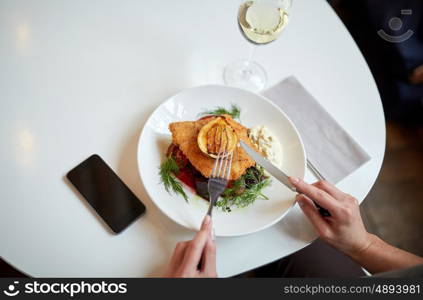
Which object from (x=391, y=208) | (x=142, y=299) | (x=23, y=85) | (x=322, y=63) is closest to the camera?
(x=142, y=299)

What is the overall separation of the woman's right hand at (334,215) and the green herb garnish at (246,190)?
10 cm

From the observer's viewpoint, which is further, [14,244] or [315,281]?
[315,281]

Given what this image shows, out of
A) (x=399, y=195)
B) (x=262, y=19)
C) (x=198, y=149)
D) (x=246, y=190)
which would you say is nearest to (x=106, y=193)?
(x=198, y=149)

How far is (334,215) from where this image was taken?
98 cm

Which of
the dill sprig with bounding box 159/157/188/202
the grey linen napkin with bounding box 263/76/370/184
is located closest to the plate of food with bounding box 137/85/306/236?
the dill sprig with bounding box 159/157/188/202

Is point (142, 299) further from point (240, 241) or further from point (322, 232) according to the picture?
point (322, 232)

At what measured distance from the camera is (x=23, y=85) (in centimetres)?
113

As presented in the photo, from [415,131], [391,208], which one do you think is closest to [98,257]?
[391,208]

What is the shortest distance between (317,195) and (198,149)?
36cm

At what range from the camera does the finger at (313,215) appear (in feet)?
3.28

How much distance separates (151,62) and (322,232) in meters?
0.77

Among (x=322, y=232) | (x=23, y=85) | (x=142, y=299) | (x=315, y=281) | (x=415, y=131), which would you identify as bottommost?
(x=415, y=131)

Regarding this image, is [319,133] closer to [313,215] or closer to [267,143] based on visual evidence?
[267,143]

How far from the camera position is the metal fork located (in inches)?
37.3
